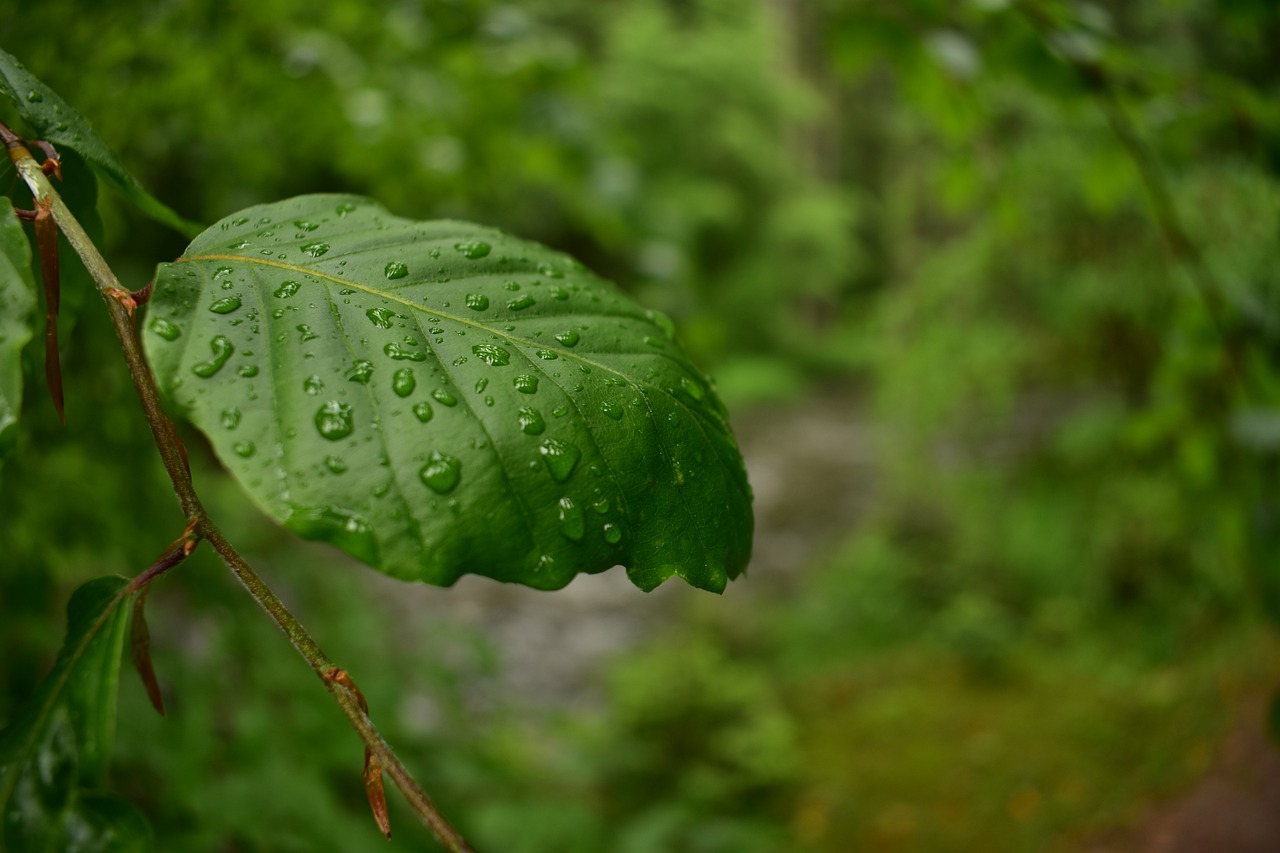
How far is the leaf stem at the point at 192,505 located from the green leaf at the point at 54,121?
0.05m

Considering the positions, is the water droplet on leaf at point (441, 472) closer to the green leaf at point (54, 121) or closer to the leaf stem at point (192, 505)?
the leaf stem at point (192, 505)

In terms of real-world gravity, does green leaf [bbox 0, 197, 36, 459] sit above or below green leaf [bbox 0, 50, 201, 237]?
below

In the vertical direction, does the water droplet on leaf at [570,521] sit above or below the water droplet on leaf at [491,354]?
below

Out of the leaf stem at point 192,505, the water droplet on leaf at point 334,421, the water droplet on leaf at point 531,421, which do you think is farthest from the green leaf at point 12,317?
the water droplet on leaf at point 531,421

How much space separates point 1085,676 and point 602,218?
371 cm

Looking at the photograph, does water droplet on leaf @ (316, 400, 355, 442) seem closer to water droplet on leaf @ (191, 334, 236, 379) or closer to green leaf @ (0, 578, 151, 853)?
water droplet on leaf @ (191, 334, 236, 379)

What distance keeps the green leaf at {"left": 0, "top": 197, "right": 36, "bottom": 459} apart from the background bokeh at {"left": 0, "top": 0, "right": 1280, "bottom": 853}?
21 cm

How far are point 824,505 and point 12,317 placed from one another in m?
8.69

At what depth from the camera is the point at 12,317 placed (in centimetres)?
40

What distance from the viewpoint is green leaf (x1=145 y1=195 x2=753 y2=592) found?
43cm

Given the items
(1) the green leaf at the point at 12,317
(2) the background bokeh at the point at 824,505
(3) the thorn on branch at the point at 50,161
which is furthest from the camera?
(2) the background bokeh at the point at 824,505

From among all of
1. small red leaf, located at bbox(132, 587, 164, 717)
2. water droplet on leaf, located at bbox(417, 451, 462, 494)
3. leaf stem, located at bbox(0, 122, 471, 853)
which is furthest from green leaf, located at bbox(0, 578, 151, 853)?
water droplet on leaf, located at bbox(417, 451, 462, 494)

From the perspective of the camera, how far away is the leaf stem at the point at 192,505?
15.6 inches

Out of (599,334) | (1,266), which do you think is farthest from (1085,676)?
(1,266)
